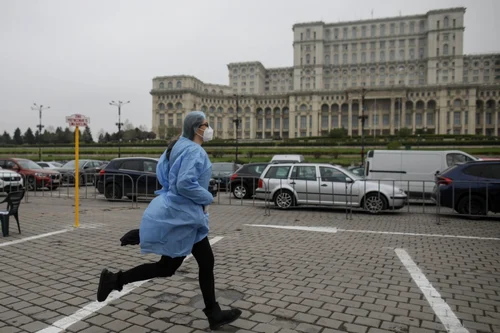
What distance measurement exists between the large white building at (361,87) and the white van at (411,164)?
89456 millimetres

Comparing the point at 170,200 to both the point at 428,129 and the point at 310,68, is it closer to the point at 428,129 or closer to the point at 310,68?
the point at 428,129

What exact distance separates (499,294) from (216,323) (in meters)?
3.46

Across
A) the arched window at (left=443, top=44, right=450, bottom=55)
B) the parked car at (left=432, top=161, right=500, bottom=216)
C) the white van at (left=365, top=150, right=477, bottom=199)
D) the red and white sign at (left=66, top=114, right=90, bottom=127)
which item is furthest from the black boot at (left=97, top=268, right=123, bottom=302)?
the arched window at (left=443, top=44, right=450, bottom=55)

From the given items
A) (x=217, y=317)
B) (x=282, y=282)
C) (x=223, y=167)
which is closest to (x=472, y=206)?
(x=282, y=282)

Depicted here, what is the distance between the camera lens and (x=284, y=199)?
482 inches

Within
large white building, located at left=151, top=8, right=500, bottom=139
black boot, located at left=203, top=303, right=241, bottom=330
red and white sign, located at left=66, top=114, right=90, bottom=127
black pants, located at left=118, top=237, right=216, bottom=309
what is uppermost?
large white building, located at left=151, top=8, right=500, bottom=139

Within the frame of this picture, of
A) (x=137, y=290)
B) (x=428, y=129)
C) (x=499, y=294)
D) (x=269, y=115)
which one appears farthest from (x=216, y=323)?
(x=269, y=115)

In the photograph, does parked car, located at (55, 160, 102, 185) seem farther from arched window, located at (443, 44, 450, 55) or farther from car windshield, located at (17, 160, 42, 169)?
arched window, located at (443, 44, 450, 55)

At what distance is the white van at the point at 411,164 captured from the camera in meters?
15.2

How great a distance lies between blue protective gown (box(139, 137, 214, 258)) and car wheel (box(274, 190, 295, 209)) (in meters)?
9.14

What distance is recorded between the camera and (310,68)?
123438 millimetres

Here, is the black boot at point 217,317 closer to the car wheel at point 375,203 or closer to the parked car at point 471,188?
the car wheel at point 375,203

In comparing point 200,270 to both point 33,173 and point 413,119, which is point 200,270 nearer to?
point 33,173

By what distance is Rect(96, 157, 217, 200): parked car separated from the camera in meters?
13.9
